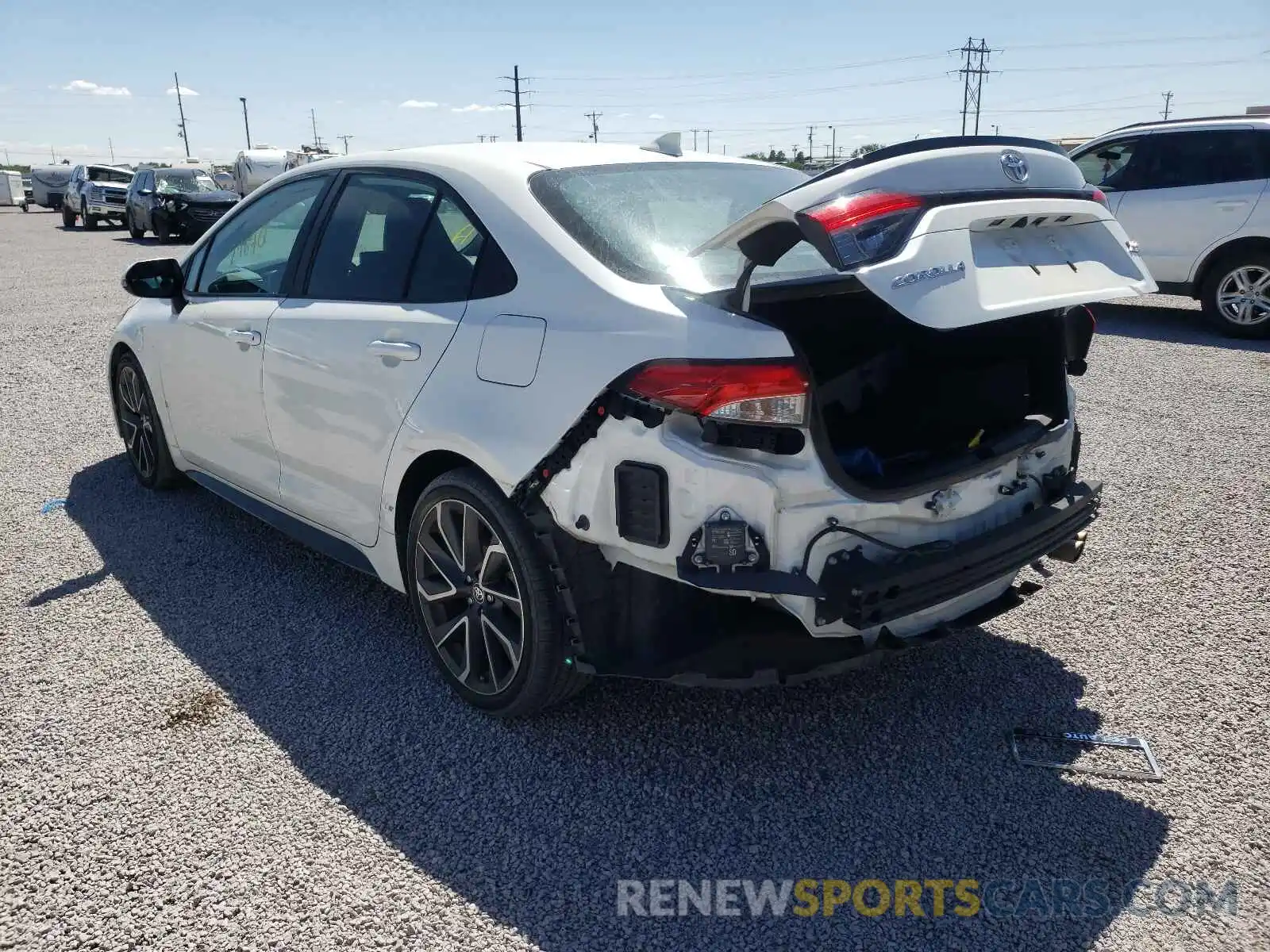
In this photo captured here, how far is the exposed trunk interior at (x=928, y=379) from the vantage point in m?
3.02

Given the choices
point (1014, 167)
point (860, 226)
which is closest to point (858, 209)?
point (860, 226)

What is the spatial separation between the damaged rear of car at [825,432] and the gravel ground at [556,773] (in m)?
0.43

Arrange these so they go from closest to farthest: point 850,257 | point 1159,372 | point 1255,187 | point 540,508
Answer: point 850,257, point 540,508, point 1159,372, point 1255,187

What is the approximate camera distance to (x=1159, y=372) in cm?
796

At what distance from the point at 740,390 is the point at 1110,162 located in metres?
9.74

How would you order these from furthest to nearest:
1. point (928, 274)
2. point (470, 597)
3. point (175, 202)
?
point (175, 202) → point (470, 597) → point (928, 274)

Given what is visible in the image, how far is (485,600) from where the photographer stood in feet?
10.0

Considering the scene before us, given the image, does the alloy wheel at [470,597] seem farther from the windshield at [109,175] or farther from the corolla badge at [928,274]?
the windshield at [109,175]

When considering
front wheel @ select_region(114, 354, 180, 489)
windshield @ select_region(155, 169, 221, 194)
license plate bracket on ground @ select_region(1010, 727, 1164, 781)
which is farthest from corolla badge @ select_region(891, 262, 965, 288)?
windshield @ select_region(155, 169, 221, 194)

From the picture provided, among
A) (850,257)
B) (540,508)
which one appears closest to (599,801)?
(540,508)

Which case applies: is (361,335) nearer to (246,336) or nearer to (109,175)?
(246,336)

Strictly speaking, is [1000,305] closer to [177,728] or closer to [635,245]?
[635,245]

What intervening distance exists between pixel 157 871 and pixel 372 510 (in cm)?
130

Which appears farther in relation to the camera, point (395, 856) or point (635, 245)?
point (635, 245)
